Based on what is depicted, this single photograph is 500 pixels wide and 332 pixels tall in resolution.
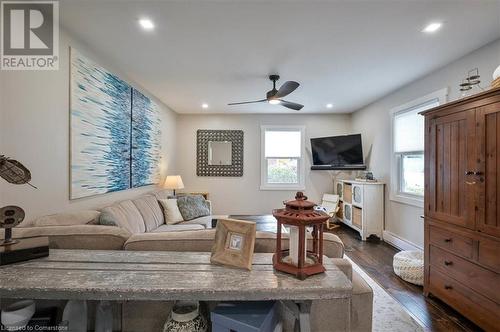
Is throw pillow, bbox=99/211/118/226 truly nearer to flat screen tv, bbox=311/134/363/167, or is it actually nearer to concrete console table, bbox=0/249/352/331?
concrete console table, bbox=0/249/352/331

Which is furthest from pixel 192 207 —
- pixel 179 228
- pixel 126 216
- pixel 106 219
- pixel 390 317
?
pixel 390 317

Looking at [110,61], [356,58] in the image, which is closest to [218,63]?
[110,61]

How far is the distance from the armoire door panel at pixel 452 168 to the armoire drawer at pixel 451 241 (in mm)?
113

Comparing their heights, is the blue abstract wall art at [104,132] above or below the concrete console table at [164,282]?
above

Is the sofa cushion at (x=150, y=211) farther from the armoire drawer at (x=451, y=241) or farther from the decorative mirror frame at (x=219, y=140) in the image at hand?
the armoire drawer at (x=451, y=241)

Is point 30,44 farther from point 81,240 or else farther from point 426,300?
point 426,300

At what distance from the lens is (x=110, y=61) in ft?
9.50

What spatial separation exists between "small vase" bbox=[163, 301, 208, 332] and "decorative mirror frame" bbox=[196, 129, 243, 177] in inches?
183

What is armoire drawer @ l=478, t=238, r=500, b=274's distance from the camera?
171 cm

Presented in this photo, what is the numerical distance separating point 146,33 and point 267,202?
444cm

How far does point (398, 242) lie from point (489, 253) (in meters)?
2.20

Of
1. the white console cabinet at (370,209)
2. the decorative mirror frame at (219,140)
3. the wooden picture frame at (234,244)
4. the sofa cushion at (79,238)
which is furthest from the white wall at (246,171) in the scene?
the wooden picture frame at (234,244)

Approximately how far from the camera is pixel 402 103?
→ 3.82 meters

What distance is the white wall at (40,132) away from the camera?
1753 millimetres
